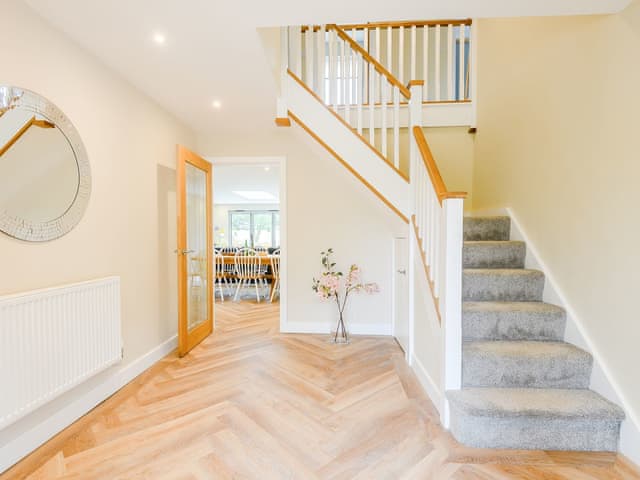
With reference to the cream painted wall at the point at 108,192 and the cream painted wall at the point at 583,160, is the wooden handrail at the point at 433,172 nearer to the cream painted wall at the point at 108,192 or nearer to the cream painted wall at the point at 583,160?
the cream painted wall at the point at 583,160

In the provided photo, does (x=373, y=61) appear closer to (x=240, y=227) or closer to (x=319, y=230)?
(x=319, y=230)

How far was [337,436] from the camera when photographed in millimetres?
1814

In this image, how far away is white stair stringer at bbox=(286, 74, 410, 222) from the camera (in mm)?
2775

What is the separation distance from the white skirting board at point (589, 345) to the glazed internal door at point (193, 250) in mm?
2880

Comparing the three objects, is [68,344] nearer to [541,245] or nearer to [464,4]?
[464,4]

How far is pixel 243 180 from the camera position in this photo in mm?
6996

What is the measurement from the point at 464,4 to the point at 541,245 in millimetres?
1727

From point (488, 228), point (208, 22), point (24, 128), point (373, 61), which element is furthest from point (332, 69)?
point (24, 128)

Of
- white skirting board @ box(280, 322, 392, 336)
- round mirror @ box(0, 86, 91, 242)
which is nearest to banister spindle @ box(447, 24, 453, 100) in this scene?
white skirting board @ box(280, 322, 392, 336)

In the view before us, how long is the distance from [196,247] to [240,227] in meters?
8.38

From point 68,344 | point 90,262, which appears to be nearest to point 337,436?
point 68,344

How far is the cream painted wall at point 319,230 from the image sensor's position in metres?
3.65

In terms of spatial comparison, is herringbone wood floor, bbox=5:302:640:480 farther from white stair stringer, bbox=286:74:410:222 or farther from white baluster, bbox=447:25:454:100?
white baluster, bbox=447:25:454:100

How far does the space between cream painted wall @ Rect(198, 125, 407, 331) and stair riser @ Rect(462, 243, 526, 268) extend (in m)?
1.07
